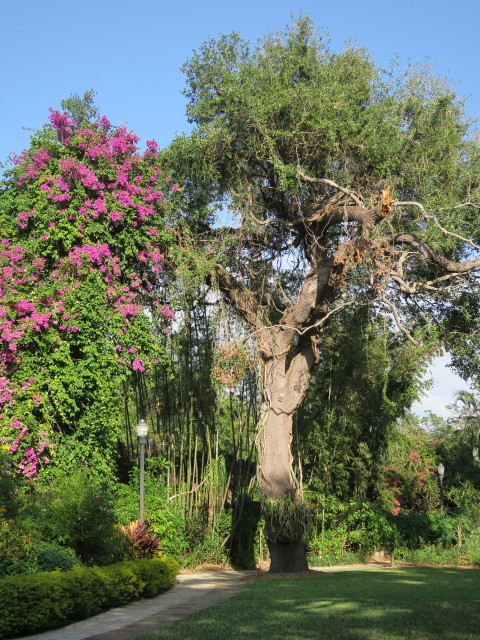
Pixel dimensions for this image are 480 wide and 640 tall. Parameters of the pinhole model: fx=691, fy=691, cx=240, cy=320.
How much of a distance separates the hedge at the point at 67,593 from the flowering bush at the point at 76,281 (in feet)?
9.49

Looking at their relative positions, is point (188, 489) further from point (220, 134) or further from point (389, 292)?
point (220, 134)

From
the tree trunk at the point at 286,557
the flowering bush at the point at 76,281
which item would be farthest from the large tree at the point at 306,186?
the flowering bush at the point at 76,281

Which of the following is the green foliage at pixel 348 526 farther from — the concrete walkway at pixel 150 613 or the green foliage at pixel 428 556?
the concrete walkway at pixel 150 613

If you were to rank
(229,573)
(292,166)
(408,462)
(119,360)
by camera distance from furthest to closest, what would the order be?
(408,462)
(229,573)
(292,166)
(119,360)

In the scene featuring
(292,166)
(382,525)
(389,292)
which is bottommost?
(382,525)

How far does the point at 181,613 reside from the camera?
26.2ft

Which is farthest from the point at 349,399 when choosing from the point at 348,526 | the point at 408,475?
the point at 408,475

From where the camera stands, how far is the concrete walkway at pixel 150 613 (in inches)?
266

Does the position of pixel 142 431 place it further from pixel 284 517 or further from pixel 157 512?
pixel 284 517

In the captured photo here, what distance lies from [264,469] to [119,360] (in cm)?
355

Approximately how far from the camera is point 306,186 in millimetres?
13336

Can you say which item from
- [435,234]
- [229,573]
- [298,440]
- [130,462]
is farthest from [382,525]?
[435,234]

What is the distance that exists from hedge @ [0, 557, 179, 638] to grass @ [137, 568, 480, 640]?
136 cm

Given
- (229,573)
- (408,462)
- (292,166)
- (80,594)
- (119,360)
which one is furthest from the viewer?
(408,462)
